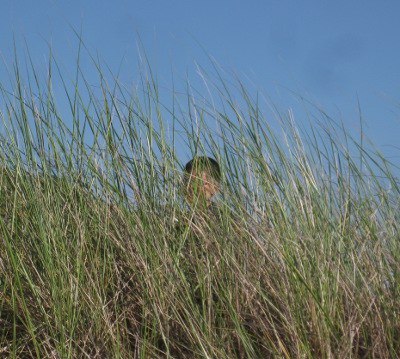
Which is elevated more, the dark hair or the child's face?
the dark hair

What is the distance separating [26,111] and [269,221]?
94 centimetres

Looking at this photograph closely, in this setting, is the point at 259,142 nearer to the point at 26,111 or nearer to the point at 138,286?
the point at 138,286

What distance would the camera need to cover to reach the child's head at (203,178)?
256 centimetres

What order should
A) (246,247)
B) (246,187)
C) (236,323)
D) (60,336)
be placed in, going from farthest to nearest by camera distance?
1. (246,187)
2. (246,247)
3. (60,336)
4. (236,323)

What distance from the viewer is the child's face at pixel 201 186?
100 inches

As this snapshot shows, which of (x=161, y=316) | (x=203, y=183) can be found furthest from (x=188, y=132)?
(x=161, y=316)

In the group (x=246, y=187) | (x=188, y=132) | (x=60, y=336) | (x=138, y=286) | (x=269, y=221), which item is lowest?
(x=60, y=336)

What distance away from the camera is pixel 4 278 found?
7.82 ft

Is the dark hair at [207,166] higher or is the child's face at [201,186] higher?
the dark hair at [207,166]

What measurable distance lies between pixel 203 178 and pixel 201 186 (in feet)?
0.17

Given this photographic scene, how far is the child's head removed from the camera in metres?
2.56

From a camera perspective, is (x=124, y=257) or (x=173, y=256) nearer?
(x=173, y=256)

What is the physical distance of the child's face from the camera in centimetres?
255

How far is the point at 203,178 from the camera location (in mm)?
2623
